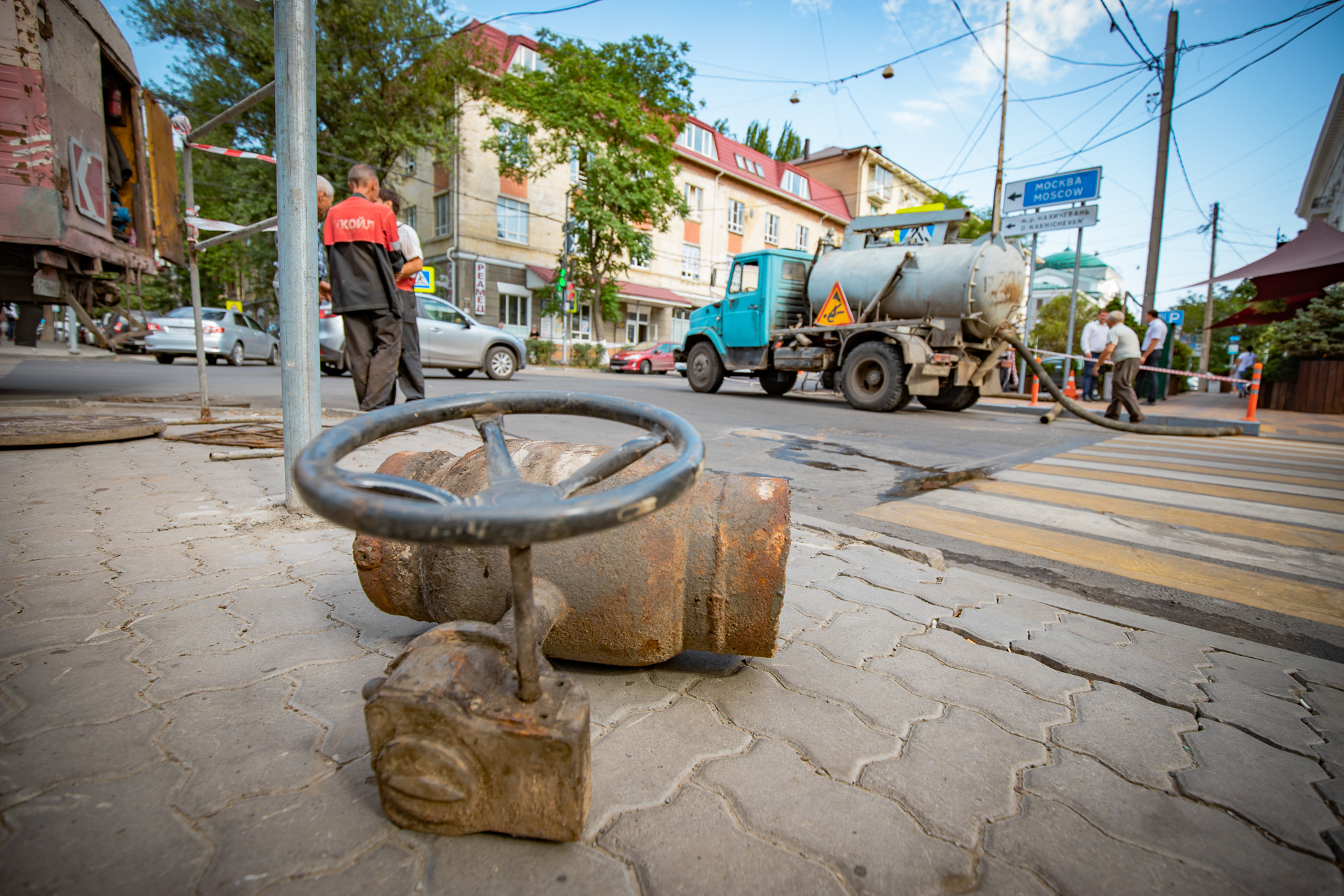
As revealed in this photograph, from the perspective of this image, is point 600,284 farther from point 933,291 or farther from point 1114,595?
point 1114,595

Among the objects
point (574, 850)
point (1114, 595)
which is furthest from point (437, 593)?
point (1114, 595)

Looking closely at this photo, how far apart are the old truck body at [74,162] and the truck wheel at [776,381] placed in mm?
9068

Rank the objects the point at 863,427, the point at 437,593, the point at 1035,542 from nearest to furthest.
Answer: the point at 437,593
the point at 1035,542
the point at 863,427

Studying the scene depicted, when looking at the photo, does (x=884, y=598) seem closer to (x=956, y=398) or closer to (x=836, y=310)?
(x=836, y=310)

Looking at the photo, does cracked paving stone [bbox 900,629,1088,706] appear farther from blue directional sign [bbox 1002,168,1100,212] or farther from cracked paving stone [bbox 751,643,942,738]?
blue directional sign [bbox 1002,168,1100,212]

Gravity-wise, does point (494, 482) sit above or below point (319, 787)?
above

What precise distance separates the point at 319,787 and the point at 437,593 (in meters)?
0.41

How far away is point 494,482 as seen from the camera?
104 cm

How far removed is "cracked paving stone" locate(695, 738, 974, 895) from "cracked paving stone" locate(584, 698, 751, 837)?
1.9 inches

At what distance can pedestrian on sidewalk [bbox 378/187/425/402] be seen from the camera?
4.29m

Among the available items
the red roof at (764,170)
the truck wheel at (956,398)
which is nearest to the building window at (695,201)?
the red roof at (764,170)

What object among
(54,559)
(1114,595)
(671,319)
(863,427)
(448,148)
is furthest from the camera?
(671,319)

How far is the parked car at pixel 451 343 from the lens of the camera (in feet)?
35.4

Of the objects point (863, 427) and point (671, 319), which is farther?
point (671, 319)
